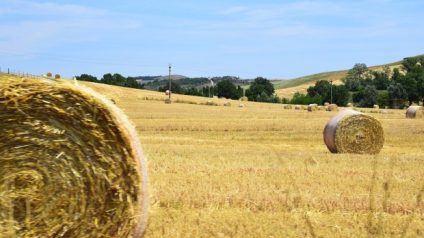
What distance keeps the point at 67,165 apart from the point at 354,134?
42.9ft

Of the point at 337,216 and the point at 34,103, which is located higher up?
the point at 34,103

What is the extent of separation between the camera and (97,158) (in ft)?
20.9

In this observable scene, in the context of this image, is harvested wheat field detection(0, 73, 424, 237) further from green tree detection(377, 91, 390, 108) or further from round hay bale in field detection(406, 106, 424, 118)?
green tree detection(377, 91, 390, 108)

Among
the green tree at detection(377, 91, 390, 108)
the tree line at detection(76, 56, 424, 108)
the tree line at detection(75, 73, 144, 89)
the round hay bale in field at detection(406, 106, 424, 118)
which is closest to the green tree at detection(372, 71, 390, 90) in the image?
the tree line at detection(76, 56, 424, 108)

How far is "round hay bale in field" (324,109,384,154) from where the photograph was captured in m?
18.0

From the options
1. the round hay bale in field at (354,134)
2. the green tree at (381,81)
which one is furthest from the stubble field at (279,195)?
the green tree at (381,81)

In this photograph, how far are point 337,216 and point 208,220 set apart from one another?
1587mm

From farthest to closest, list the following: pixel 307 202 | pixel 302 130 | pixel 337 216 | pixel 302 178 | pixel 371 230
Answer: pixel 302 130
pixel 302 178
pixel 307 202
pixel 337 216
pixel 371 230

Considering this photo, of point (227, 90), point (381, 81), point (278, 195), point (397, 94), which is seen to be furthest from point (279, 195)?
point (227, 90)

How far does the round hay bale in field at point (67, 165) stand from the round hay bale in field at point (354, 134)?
12.4 meters

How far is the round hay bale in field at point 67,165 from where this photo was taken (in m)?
6.14

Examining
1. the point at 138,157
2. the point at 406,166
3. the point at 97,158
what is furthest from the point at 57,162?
the point at 406,166

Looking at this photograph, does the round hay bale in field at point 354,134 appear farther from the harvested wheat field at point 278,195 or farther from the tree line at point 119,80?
the tree line at point 119,80

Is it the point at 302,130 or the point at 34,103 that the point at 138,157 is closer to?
the point at 34,103
